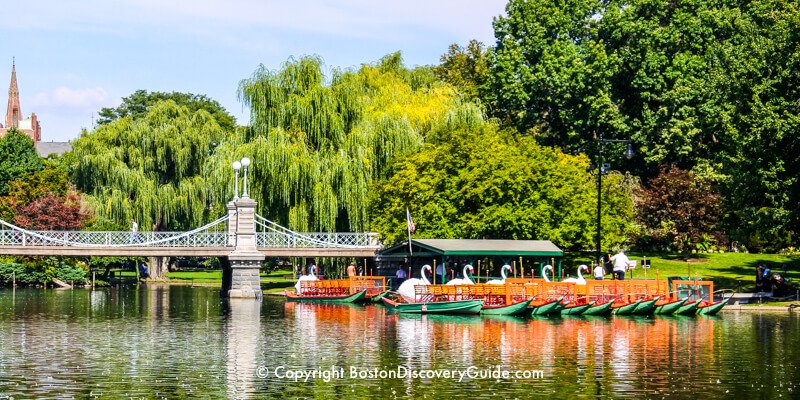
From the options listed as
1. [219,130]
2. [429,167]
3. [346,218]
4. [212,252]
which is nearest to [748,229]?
[429,167]

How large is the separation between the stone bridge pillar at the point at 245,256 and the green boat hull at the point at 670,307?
2029cm

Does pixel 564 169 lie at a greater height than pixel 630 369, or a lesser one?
greater

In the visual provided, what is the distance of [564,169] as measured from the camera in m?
64.3

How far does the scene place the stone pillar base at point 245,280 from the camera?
59656 millimetres

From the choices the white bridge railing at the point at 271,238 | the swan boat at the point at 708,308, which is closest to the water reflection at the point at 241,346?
the white bridge railing at the point at 271,238

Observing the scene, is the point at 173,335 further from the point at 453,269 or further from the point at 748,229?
the point at 748,229

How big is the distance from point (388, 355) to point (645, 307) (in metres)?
18.8

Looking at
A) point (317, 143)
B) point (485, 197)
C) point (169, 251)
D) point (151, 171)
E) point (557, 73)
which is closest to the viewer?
point (169, 251)

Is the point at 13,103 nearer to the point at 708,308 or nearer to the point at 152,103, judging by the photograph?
the point at 152,103

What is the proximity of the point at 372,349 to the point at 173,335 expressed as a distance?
8.03 metres

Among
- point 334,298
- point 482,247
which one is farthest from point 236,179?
point 482,247

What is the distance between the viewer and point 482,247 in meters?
55.8

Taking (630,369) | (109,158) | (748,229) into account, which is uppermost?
(109,158)

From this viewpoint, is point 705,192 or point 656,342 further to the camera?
point 705,192
